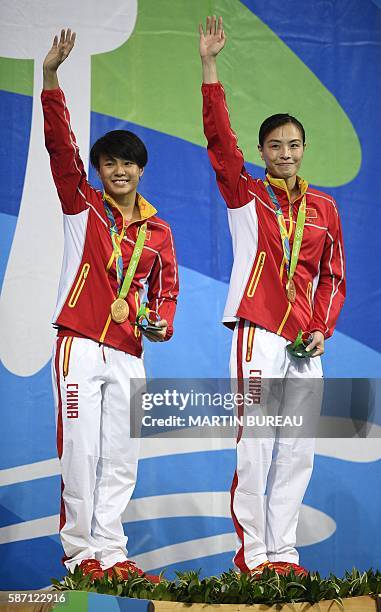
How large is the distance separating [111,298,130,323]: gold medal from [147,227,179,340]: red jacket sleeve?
Answer: 188 mm

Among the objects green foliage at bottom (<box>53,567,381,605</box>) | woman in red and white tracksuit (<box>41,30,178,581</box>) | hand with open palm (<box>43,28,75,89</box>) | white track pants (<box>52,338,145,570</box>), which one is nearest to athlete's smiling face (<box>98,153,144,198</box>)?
woman in red and white tracksuit (<box>41,30,178,581</box>)

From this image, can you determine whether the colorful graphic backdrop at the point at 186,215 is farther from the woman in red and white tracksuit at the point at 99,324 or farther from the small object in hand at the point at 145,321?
the small object in hand at the point at 145,321

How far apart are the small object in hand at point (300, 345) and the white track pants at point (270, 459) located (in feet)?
0.08

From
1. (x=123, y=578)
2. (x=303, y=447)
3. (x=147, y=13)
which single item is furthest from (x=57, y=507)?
(x=147, y=13)

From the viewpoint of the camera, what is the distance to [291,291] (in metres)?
3.84

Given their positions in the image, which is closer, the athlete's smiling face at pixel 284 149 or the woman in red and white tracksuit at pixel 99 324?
the woman in red and white tracksuit at pixel 99 324

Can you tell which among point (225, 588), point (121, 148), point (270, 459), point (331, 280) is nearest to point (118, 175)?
point (121, 148)

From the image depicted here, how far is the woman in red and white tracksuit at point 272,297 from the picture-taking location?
12.3 feet

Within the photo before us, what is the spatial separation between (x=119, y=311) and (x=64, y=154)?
25.2 inches

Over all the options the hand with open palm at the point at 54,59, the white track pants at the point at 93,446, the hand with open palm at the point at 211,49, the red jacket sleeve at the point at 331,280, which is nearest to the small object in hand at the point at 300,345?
the red jacket sleeve at the point at 331,280

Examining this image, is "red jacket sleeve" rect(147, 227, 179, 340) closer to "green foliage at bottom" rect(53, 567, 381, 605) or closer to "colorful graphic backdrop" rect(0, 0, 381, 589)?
"colorful graphic backdrop" rect(0, 0, 381, 589)

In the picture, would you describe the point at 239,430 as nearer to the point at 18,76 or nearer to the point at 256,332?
the point at 256,332

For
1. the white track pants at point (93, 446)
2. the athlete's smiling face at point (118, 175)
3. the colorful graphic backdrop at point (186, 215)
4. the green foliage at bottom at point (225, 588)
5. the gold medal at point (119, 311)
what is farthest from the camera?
the colorful graphic backdrop at point (186, 215)

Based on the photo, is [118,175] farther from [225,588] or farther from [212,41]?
[225,588]
